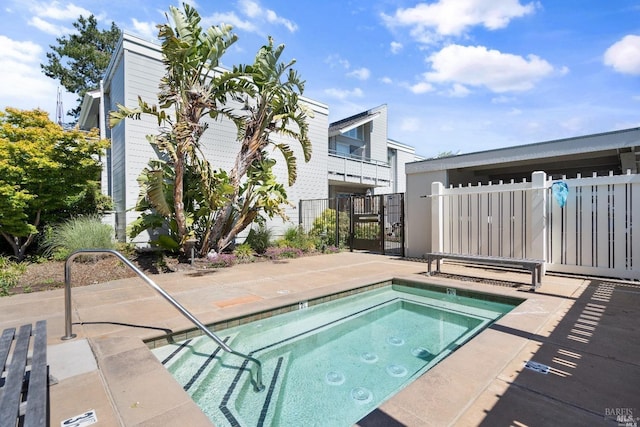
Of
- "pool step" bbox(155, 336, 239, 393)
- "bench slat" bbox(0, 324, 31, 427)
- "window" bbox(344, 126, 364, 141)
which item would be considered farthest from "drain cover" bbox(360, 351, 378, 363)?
"window" bbox(344, 126, 364, 141)

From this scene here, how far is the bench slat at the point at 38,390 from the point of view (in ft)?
5.74

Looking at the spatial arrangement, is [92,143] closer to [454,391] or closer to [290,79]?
[290,79]

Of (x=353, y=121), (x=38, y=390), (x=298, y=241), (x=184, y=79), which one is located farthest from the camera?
(x=353, y=121)

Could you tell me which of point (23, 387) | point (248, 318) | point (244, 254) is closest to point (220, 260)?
point (244, 254)

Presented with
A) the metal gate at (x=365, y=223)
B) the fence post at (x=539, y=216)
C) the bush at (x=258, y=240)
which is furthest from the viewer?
the metal gate at (x=365, y=223)

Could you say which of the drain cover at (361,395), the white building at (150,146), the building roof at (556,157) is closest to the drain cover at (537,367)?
the drain cover at (361,395)

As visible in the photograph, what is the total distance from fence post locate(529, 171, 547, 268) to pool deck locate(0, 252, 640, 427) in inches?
46.6

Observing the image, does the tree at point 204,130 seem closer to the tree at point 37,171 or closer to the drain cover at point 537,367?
the tree at point 37,171

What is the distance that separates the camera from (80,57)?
72.9 ft

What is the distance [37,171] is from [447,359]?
1029 cm

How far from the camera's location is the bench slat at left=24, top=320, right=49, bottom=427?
1.75 metres

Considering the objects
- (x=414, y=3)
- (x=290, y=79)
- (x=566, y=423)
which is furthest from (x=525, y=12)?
(x=566, y=423)

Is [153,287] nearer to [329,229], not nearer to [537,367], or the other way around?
[537,367]

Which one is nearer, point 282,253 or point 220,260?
point 220,260
